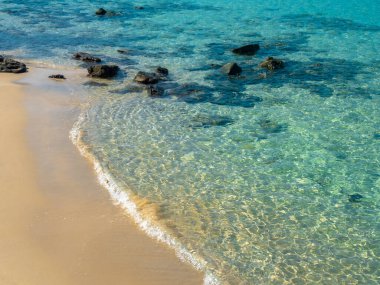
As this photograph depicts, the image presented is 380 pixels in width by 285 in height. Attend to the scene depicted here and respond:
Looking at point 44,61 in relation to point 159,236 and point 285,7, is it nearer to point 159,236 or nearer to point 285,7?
point 159,236

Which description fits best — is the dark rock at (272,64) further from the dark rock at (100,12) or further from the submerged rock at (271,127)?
the dark rock at (100,12)

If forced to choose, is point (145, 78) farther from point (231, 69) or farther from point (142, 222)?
point (142, 222)

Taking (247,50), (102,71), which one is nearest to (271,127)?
(102,71)

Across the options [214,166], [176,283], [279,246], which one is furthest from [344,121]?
[176,283]

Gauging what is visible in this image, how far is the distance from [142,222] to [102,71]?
405 inches

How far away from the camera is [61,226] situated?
33.0ft

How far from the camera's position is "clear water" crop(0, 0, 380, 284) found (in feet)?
32.5

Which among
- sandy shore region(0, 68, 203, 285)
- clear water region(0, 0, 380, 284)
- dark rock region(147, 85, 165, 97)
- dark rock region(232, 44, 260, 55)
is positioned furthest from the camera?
dark rock region(232, 44, 260, 55)

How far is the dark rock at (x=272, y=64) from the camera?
20906 millimetres

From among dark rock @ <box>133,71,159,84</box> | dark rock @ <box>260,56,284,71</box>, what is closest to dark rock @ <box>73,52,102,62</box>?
dark rock @ <box>133,71,159,84</box>

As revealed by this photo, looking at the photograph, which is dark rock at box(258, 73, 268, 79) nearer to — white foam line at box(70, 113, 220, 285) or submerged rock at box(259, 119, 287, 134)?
submerged rock at box(259, 119, 287, 134)

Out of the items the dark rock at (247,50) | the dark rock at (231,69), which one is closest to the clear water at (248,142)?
the dark rock at (231,69)

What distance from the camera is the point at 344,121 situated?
1602 cm

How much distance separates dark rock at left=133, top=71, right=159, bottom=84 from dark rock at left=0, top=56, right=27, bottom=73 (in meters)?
4.59
